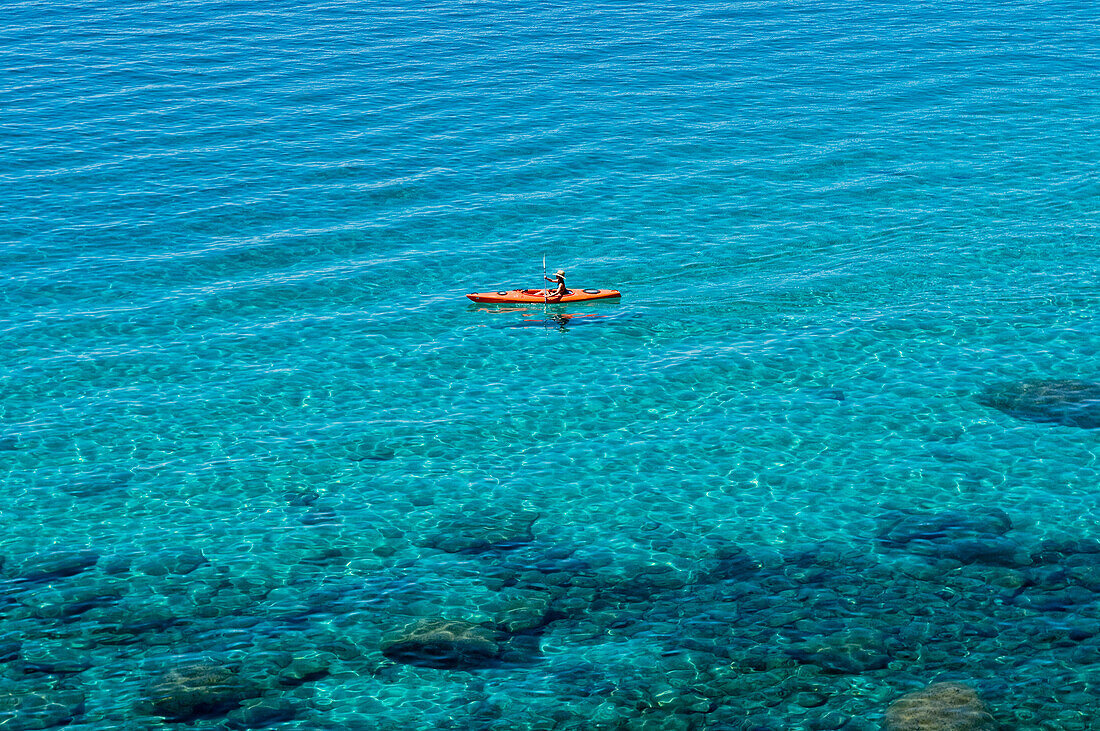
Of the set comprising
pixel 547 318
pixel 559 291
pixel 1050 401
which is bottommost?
pixel 1050 401

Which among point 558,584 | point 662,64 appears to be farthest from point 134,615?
point 662,64

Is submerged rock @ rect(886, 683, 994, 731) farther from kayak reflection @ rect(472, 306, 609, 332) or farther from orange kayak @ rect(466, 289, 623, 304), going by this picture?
orange kayak @ rect(466, 289, 623, 304)

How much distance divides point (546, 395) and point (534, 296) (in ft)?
20.1

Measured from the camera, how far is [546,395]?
40719 mm

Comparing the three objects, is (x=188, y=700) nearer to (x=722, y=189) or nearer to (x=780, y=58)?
(x=722, y=189)

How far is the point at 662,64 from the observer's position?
248 feet

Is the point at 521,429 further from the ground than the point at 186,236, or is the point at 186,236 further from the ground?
the point at 186,236

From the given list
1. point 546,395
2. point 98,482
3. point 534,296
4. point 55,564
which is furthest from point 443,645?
point 534,296

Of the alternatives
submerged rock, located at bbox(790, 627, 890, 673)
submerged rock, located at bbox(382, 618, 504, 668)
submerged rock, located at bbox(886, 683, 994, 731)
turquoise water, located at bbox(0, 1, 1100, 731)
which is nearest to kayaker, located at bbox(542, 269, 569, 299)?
turquoise water, located at bbox(0, 1, 1100, 731)

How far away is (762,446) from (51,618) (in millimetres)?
Answer: 21539

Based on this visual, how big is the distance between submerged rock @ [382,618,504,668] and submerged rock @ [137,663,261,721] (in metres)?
3.69

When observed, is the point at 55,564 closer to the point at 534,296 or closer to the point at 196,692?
the point at 196,692

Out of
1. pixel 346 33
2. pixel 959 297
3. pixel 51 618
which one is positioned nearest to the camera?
pixel 51 618

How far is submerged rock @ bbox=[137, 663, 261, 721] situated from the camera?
88.1ft
